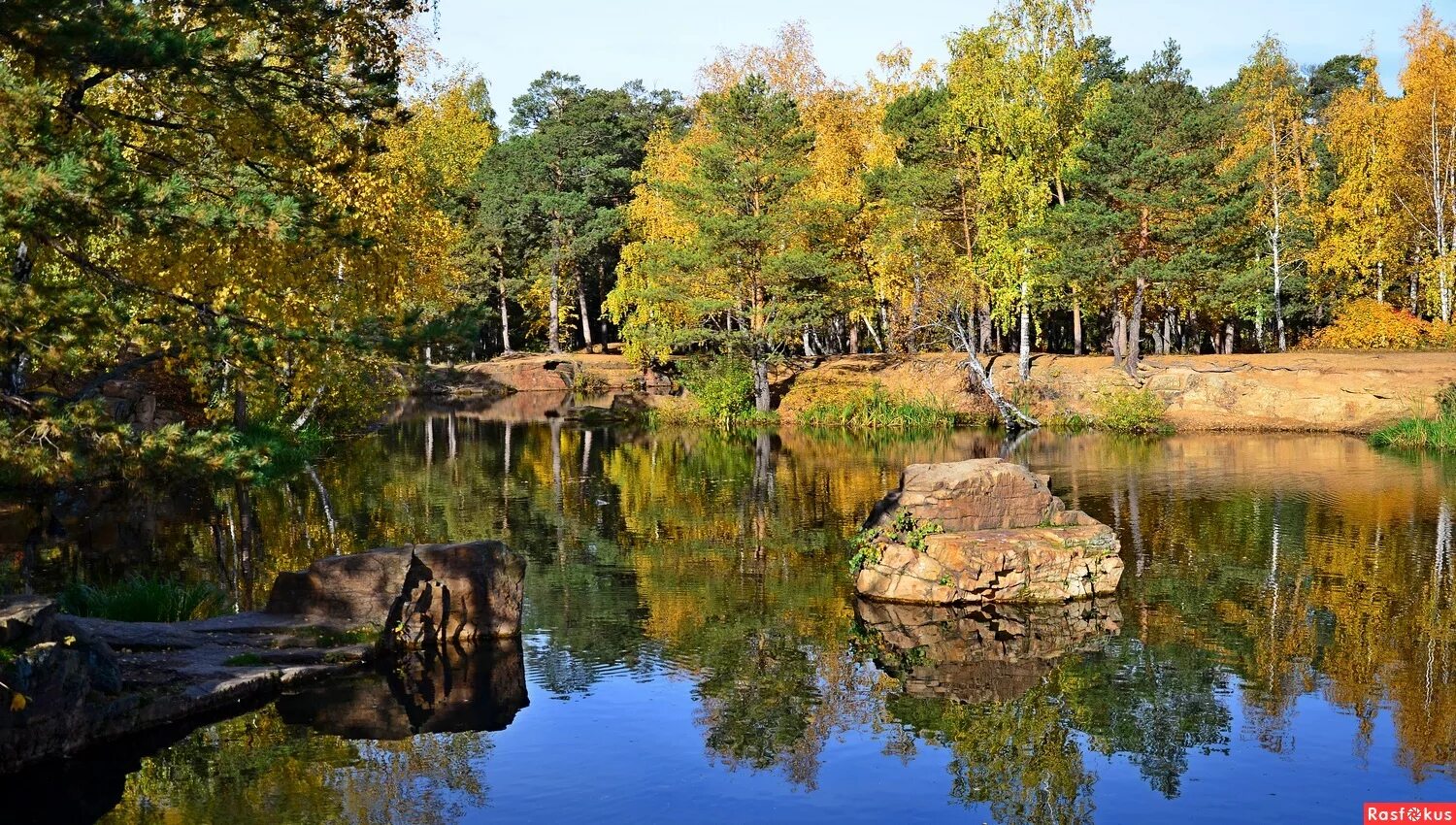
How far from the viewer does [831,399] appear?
46.0 meters

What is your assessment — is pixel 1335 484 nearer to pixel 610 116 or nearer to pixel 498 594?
pixel 498 594

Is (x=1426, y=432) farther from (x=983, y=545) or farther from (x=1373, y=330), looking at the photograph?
(x=983, y=545)

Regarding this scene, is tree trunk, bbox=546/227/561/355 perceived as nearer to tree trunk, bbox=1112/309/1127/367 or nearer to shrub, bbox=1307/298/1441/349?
tree trunk, bbox=1112/309/1127/367

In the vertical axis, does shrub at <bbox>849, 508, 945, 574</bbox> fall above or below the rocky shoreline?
below

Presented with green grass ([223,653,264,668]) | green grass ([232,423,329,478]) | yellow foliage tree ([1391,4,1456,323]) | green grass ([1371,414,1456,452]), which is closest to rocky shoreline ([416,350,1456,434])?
green grass ([1371,414,1456,452])

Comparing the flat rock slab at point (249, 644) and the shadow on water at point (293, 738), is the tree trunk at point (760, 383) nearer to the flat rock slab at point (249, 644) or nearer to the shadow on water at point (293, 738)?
the flat rock slab at point (249, 644)

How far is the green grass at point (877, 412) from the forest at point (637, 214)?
8.07 ft

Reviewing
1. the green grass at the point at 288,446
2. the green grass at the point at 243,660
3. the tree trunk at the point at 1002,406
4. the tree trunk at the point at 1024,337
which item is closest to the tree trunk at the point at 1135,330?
the tree trunk at the point at 1024,337

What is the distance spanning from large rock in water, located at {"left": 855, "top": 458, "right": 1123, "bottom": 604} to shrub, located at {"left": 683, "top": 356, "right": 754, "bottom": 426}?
27.0 meters

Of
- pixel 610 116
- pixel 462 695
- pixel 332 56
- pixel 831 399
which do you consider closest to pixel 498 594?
pixel 462 695

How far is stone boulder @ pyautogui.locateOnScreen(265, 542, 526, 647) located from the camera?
1560 cm

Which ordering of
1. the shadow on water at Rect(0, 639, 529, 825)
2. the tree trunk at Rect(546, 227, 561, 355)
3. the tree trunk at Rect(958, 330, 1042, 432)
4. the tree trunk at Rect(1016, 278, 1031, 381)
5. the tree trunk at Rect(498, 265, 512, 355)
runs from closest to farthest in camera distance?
the shadow on water at Rect(0, 639, 529, 825) < the tree trunk at Rect(1016, 278, 1031, 381) < the tree trunk at Rect(958, 330, 1042, 432) < the tree trunk at Rect(546, 227, 561, 355) < the tree trunk at Rect(498, 265, 512, 355)

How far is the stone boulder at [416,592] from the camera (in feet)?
51.2

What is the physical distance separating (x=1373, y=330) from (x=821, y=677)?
37712 mm
